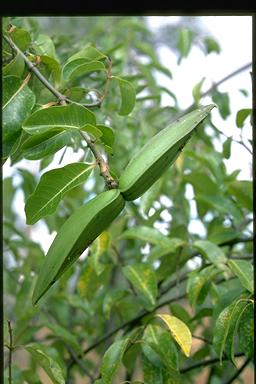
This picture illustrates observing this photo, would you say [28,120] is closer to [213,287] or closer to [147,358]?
[147,358]

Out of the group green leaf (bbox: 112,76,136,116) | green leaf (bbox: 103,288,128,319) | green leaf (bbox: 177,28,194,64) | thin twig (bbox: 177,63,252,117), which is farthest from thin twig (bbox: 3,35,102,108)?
green leaf (bbox: 177,28,194,64)

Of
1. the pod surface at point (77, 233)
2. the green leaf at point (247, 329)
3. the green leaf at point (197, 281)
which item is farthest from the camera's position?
the green leaf at point (197, 281)

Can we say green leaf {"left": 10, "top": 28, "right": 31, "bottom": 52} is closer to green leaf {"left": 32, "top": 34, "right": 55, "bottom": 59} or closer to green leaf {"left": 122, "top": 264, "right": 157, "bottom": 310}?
green leaf {"left": 32, "top": 34, "right": 55, "bottom": 59}

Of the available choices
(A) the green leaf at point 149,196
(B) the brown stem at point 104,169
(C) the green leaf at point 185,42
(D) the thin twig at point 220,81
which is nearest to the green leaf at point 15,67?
(B) the brown stem at point 104,169

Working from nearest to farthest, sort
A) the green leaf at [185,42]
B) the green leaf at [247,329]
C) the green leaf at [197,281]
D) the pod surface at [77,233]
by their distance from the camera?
the pod surface at [77,233] < the green leaf at [247,329] < the green leaf at [197,281] < the green leaf at [185,42]

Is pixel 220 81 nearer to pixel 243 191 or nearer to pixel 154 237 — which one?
pixel 243 191

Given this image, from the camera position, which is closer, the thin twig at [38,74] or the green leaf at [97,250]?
the thin twig at [38,74]

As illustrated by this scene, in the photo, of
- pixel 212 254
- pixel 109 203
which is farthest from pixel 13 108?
pixel 212 254

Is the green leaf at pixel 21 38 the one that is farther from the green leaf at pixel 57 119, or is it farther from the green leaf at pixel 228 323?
the green leaf at pixel 228 323
